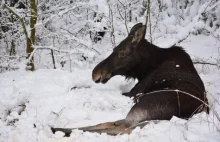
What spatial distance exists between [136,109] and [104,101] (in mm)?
848

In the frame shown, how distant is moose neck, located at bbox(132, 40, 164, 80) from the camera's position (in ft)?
17.4

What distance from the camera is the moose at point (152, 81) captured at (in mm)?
3748

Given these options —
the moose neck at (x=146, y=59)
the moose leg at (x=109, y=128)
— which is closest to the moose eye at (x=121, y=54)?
the moose neck at (x=146, y=59)

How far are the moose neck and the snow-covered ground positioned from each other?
20.8 inches

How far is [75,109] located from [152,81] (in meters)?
1.30

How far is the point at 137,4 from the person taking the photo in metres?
10.7

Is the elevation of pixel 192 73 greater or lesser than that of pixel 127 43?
lesser

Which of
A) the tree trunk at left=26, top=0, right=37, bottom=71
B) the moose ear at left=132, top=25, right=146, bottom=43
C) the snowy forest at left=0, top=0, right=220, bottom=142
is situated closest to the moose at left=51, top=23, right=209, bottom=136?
the moose ear at left=132, top=25, right=146, bottom=43

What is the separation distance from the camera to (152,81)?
484cm

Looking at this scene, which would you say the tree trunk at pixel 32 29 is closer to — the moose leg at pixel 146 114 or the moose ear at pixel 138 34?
the moose ear at pixel 138 34

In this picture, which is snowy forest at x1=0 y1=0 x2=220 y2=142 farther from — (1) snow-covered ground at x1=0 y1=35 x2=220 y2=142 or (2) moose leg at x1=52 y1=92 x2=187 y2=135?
(2) moose leg at x1=52 y1=92 x2=187 y2=135

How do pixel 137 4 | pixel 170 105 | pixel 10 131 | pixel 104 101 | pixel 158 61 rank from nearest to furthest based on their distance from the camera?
pixel 10 131, pixel 170 105, pixel 104 101, pixel 158 61, pixel 137 4

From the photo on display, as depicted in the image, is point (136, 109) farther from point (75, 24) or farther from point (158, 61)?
point (75, 24)

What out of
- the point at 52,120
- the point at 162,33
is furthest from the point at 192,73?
the point at 162,33
